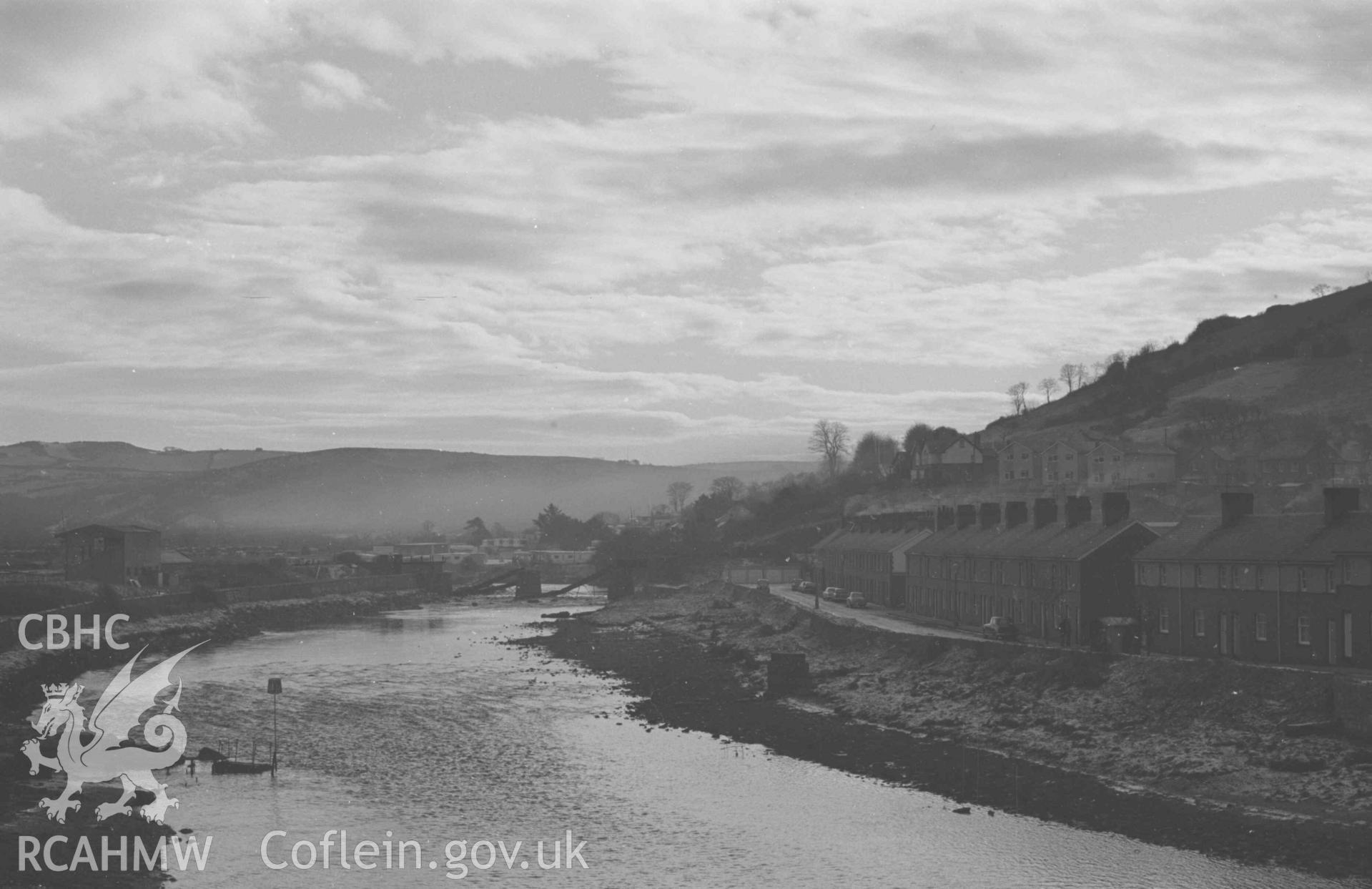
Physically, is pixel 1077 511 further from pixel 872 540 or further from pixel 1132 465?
pixel 1132 465

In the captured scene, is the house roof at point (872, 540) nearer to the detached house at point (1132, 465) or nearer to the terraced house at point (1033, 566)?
the terraced house at point (1033, 566)

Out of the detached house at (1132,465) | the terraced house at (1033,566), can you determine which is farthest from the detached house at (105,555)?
the detached house at (1132,465)

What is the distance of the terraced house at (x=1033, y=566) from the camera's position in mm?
61906

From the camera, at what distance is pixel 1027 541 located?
72.1 metres

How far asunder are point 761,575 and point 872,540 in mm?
35858

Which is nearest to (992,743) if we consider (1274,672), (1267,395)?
(1274,672)

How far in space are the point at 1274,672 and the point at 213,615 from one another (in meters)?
91.2

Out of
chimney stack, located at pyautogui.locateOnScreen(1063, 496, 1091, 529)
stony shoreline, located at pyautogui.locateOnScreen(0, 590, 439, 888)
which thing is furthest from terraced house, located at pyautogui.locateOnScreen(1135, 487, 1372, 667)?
stony shoreline, located at pyautogui.locateOnScreen(0, 590, 439, 888)

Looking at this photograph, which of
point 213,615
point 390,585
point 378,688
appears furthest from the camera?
point 390,585

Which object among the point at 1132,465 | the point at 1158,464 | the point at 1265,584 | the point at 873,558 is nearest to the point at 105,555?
the point at 873,558

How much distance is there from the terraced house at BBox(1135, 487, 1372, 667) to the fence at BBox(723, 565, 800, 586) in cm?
→ 8340

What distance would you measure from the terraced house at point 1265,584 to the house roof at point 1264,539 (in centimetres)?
6

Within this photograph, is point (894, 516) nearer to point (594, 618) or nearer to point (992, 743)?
point (594, 618)

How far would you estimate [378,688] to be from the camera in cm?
7125
